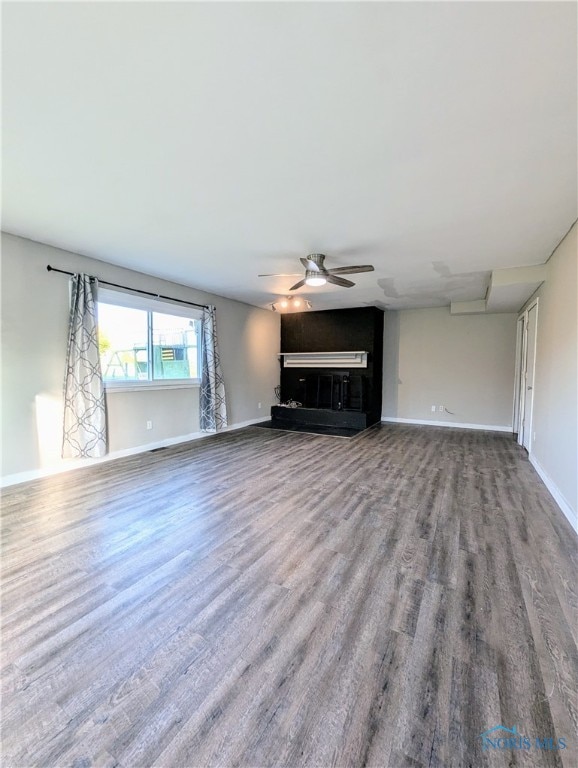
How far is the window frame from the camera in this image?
413 cm

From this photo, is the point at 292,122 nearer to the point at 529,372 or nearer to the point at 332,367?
the point at 529,372

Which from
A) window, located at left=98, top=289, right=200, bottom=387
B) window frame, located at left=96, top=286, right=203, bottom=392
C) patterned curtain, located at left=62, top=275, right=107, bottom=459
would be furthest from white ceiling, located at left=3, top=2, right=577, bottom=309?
window, located at left=98, top=289, right=200, bottom=387

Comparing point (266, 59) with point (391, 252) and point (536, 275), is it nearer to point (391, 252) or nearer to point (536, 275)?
point (391, 252)

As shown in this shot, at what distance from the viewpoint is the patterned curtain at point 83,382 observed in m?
3.70

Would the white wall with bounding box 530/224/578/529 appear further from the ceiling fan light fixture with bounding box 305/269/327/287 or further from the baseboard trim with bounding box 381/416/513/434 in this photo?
the baseboard trim with bounding box 381/416/513/434

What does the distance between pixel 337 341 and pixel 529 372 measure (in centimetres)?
344

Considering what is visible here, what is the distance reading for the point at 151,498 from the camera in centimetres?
298

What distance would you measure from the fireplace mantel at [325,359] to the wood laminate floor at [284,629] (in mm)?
3926

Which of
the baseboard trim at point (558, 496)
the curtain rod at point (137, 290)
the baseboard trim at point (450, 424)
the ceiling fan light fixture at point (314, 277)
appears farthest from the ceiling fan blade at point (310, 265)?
the baseboard trim at point (450, 424)

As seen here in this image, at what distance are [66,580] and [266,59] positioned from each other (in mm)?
2779

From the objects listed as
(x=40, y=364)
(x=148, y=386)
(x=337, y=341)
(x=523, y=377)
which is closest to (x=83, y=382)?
(x=40, y=364)

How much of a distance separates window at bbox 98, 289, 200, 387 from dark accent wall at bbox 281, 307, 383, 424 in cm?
264

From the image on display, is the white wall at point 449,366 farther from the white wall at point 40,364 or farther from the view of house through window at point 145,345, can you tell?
the white wall at point 40,364

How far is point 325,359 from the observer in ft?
23.2
